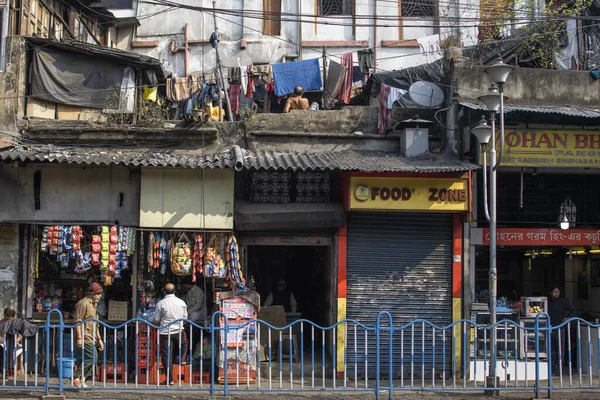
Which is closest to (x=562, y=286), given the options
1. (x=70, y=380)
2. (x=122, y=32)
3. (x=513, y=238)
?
(x=513, y=238)

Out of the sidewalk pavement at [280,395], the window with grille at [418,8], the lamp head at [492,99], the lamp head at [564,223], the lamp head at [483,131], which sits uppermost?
the window with grille at [418,8]

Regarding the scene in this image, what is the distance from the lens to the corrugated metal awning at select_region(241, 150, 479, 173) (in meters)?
12.4

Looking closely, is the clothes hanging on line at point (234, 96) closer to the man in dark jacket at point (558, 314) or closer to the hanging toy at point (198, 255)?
the hanging toy at point (198, 255)

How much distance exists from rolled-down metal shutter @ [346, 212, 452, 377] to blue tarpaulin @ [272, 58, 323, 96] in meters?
6.27

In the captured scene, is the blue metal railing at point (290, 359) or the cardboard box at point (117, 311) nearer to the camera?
the blue metal railing at point (290, 359)

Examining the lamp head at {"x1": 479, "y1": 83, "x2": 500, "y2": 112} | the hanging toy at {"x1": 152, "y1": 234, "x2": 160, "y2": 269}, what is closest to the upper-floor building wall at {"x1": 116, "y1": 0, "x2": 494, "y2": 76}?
the hanging toy at {"x1": 152, "y1": 234, "x2": 160, "y2": 269}

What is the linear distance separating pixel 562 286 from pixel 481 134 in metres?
8.27

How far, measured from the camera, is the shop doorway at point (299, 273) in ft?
49.0

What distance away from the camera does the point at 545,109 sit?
43.6ft

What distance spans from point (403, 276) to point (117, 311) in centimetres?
573

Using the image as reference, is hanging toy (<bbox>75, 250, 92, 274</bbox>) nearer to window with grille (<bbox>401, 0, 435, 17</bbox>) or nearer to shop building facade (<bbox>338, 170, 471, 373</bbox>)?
shop building facade (<bbox>338, 170, 471, 373</bbox>)

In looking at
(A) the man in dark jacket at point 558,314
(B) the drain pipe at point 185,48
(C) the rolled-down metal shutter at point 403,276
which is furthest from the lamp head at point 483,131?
(B) the drain pipe at point 185,48

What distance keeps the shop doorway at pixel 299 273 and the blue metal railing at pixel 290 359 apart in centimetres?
133

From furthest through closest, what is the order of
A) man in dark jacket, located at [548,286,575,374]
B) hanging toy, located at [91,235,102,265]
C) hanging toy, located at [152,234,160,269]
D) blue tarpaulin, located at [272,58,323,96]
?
1. blue tarpaulin, located at [272,58,323,96]
2. man in dark jacket, located at [548,286,575,374]
3. hanging toy, located at [152,234,160,269]
4. hanging toy, located at [91,235,102,265]
